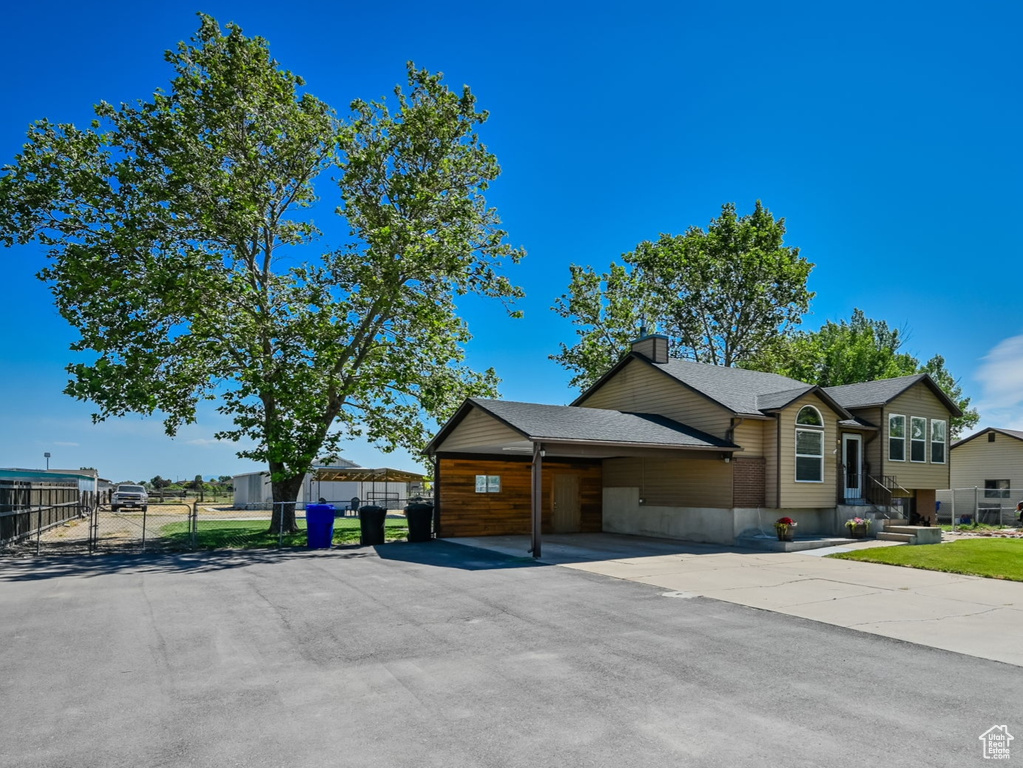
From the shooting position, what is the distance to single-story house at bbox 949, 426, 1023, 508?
120ft

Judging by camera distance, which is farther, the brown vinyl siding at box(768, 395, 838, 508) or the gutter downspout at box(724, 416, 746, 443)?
the brown vinyl siding at box(768, 395, 838, 508)

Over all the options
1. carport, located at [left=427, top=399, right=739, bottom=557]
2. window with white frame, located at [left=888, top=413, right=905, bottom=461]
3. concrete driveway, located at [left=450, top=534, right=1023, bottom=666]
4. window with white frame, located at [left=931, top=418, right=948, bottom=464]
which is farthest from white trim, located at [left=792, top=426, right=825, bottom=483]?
window with white frame, located at [left=931, top=418, right=948, bottom=464]

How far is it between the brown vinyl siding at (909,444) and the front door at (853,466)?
2.63 ft

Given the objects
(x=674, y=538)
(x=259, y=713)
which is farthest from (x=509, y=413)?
(x=259, y=713)

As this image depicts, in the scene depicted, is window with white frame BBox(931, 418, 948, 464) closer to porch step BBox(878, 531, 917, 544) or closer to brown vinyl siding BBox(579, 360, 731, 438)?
porch step BBox(878, 531, 917, 544)

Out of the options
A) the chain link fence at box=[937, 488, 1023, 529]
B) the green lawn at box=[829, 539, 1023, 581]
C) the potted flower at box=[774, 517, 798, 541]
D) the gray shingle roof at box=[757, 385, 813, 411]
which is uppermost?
the gray shingle roof at box=[757, 385, 813, 411]

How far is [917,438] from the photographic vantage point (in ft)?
80.5

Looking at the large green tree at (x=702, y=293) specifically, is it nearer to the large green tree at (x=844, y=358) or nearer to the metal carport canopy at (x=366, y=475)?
the large green tree at (x=844, y=358)

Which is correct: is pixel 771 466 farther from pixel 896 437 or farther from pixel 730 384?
pixel 896 437

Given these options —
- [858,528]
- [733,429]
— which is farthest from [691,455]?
[858,528]

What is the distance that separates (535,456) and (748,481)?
24.1ft

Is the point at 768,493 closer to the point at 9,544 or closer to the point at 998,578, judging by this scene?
the point at 998,578

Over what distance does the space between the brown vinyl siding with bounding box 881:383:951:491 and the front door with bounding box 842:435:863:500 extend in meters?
0.80

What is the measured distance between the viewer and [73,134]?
21.6m
